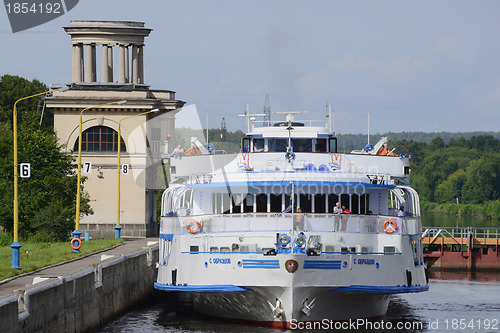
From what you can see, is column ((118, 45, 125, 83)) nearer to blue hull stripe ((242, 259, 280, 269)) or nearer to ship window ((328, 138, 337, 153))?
ship window ((328, 138, 337, 153))

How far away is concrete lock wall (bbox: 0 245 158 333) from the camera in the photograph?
27781 millimetres

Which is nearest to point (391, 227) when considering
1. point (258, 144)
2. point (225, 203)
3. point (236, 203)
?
point (236, 203)

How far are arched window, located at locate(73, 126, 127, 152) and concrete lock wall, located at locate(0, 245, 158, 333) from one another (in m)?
25.2

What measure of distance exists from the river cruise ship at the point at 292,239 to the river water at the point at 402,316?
56 centimetres

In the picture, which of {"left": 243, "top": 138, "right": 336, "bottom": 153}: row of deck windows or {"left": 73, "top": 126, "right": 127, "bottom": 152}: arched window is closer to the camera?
{"left": 243, "top": 138, "right": 336, "bottom": 153}: row of deck windows

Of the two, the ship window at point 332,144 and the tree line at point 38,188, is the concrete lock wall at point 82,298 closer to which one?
the tree line at point 38,188

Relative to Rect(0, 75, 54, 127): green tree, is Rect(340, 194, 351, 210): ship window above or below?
below

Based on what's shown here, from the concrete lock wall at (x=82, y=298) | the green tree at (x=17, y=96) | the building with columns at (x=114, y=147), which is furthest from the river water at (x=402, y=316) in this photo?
the green tree at (x=17, y=96)

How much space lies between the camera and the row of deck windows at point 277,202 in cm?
3853

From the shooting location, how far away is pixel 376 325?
38688 mm

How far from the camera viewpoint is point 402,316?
1658 inches

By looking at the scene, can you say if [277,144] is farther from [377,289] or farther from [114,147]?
[114,147]

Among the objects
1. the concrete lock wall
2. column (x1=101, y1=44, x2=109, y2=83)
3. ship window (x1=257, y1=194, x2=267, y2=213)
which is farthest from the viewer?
column (x1=101, y1=44, x2=109, y2=83)

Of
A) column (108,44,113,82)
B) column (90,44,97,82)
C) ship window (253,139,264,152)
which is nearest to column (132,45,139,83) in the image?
column (108,44,113,82)
